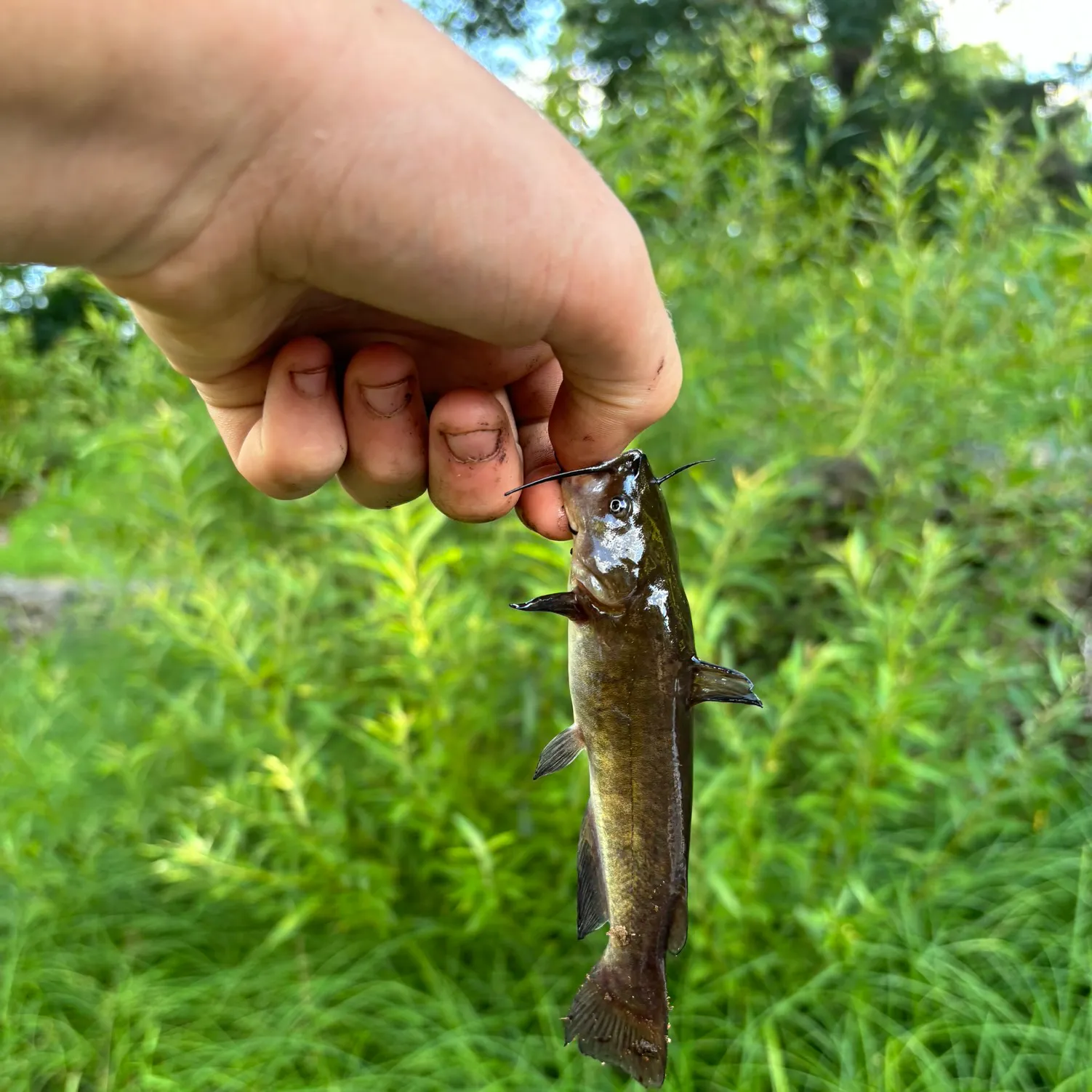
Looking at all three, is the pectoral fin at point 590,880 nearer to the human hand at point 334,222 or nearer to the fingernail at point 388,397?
the human hand at point 334,222

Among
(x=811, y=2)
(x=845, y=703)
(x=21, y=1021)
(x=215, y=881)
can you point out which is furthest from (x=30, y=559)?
(x=811, y=2)

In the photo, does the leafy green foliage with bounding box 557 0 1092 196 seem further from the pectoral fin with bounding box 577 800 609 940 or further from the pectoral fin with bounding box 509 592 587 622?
the pectoral fin with bounding box 577 800 609 940

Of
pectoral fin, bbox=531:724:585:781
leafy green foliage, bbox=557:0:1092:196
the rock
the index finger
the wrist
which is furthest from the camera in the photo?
the rock

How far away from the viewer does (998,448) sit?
9.45 feet

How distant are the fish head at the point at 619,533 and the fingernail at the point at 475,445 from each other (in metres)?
0.20

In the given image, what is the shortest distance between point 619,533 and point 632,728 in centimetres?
31

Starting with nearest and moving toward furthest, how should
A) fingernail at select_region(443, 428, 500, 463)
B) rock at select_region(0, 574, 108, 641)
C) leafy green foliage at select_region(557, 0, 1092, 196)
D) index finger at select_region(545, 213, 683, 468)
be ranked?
index finger at select_region(545, 213, 683, 468) → fingernail at select_region(443, 428, 500, 463) → leafy green foliage at select_region(557, 0, 1092, 196) → rock at select_region(0, 574, 108, 641)

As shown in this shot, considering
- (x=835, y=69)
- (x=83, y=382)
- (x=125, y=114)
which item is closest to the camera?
(x=125, y=114)

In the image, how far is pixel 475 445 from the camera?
1.33 meters

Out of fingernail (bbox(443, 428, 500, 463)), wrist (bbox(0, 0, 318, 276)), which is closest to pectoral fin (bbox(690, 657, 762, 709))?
fingernail (bbox(443, 428, 500, 463))

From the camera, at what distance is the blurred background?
2.20 metres

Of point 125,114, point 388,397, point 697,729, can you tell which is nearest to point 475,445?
point 388,397

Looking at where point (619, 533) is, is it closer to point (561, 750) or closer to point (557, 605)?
point (557, 605)

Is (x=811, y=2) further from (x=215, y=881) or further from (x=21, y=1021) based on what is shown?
(x=21, y=1021)
